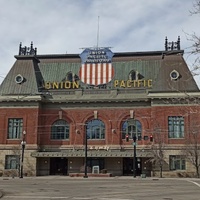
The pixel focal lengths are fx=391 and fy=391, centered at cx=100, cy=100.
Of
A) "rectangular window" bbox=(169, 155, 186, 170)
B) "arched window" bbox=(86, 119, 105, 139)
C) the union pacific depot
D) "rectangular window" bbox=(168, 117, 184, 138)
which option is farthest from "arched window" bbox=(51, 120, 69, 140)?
"rectangular window" bbox=(169, 155, 186, 170)

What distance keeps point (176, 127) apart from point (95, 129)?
1093cm

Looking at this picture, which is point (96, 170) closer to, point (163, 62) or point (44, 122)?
point (44, 122)

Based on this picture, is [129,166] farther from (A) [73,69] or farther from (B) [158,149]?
(A) [73,69]

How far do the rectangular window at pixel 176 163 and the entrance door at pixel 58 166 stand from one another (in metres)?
14.4

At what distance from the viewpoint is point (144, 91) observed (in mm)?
53094

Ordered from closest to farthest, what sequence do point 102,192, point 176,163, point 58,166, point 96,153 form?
1. point 102,192
2. point 176,163
3. point 96,153
4. point 58,166

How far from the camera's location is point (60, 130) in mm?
53969

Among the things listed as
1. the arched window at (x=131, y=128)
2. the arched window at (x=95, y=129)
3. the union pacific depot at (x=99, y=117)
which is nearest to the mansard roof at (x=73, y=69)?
the union pacific depot at (x=99, y=117)

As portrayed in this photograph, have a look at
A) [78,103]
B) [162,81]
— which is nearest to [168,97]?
[162,81]

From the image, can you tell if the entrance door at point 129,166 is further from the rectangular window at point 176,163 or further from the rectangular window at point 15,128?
the rectangular window at point 15,128

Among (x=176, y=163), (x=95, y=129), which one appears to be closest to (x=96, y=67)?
(x=95, y=129)

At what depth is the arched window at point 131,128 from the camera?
5256cm

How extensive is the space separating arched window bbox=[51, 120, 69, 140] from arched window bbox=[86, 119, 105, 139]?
2.97m

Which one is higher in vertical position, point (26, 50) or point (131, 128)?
point (26, 50)
